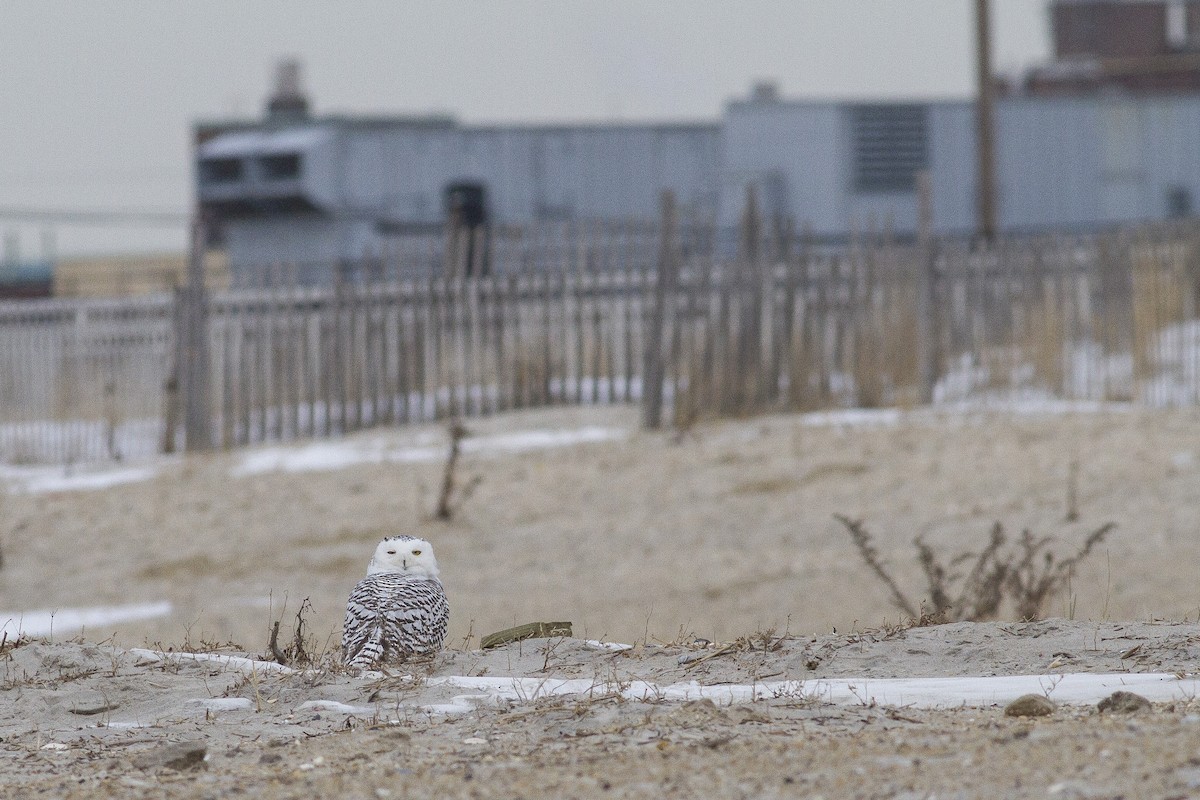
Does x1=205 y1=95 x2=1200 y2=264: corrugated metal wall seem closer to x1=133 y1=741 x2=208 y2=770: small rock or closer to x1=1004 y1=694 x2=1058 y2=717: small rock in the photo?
x1=1004 y1=694 x2=1058 y2=717: small rock

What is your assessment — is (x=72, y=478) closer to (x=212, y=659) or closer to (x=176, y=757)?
(x=212, y=659)

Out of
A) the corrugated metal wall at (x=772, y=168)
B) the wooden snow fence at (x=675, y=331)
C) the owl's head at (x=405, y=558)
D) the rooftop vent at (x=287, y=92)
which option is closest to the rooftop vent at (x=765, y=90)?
the corrugated metal wall at (x=772, y=168)

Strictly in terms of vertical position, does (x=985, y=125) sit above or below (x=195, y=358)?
above

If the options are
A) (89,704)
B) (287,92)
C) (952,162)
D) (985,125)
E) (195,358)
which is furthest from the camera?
(287,92)

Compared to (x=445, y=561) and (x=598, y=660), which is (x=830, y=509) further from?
(x=598, y=660)

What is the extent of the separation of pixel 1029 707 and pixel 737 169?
26.2 metres

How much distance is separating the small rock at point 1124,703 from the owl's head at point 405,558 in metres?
2.58

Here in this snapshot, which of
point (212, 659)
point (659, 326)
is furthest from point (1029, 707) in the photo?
point (659, 326)

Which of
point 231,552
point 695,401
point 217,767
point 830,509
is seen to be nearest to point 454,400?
point 695,401

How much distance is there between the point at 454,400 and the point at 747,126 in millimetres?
15825

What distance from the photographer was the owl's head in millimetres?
6207

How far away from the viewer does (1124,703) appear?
176 inches

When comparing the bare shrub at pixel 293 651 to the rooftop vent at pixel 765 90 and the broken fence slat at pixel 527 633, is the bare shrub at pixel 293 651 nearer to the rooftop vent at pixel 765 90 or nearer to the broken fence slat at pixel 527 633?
the broken fence slat at pixel 527 633

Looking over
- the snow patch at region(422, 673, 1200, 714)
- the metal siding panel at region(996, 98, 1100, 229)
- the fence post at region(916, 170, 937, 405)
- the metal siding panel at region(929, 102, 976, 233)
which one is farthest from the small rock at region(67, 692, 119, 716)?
the metal siding panel at region(996, 98, 1100, 229)
